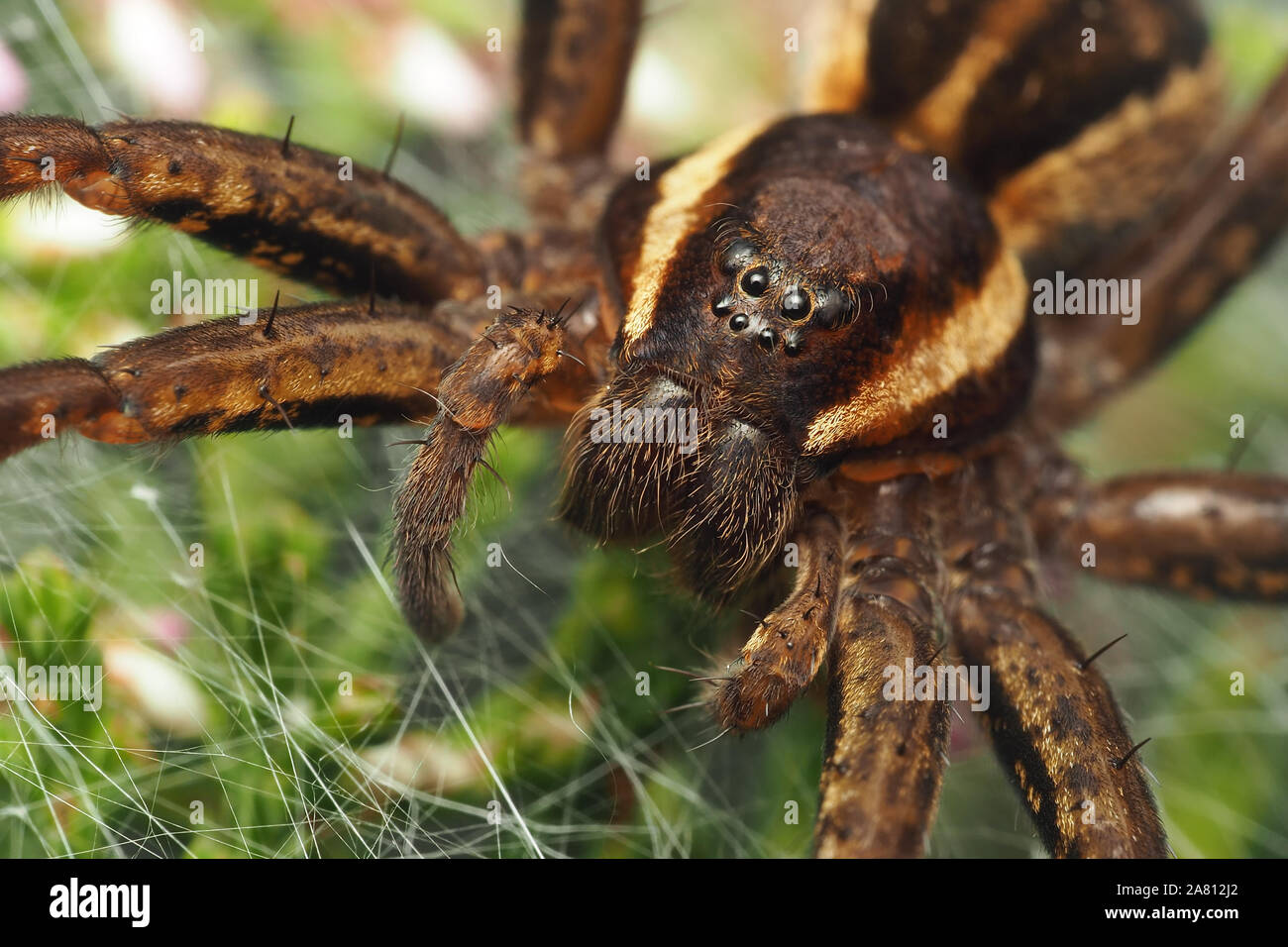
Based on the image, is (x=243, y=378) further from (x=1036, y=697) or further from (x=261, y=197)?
(x=1036, y=697)

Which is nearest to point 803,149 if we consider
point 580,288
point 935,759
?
point 580,288

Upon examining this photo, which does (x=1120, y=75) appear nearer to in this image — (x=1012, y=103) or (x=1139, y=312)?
(x=1012, y=103)

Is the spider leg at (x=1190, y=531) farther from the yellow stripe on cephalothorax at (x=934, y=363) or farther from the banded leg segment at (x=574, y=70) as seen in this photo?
the banded leg segment at (x=574, y=70)

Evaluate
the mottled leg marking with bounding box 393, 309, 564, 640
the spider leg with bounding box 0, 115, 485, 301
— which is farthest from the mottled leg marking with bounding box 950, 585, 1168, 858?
the spider leg with bounding box 0, 115, 485, 301

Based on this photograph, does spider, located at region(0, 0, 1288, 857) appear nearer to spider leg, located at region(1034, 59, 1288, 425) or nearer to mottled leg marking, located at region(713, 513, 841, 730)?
mottled leg marking, located at region(713, 513, 841, 730)

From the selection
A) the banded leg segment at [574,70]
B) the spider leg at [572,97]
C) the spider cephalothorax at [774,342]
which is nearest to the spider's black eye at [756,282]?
the spider cephalothorax at [774,342]

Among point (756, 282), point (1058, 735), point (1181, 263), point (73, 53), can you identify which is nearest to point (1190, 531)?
point (1181, 263)
